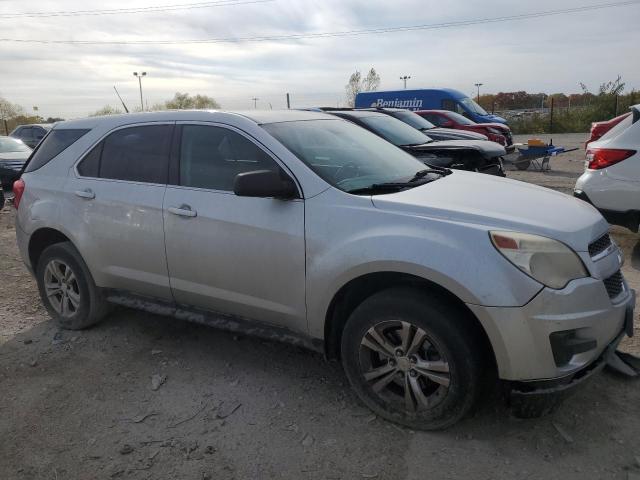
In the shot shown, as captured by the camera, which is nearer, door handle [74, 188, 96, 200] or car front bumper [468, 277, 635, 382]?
car front bumper [468, 277, 635, 382]

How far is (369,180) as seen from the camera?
11.2 ft

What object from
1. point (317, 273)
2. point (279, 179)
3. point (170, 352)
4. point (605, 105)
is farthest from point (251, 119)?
point (605, 105)

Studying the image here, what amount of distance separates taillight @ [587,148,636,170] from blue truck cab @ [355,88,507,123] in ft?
50.5

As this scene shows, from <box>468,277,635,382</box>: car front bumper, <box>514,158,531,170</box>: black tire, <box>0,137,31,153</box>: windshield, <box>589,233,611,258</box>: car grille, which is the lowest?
<box>514,158,531,170</box>: black tire

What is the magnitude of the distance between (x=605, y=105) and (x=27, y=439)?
30630 mm

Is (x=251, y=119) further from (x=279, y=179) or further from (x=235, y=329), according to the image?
(x=235, y=329)

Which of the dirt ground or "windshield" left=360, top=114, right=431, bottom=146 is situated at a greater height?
"windshield" left=360, top=114, right=431, bottom=146

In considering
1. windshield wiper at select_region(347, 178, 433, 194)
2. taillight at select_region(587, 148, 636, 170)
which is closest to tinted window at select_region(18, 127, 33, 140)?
taillight at select_region(587, 148, 636, 170)

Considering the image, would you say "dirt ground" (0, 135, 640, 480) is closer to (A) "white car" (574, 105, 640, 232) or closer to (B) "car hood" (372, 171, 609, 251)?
(B) "car hood" (372, 171, 609, 251)

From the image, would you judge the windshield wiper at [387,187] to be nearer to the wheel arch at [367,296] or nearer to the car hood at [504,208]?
the car hood at [504,208]

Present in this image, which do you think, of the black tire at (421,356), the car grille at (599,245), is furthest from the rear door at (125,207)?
the car grille at (599,245)

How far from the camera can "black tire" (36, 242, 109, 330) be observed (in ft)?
14.1

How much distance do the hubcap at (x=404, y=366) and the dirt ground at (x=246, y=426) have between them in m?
0.20

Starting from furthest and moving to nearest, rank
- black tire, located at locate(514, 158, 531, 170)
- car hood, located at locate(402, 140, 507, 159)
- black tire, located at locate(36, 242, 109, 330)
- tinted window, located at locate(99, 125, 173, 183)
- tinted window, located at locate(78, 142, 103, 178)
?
black tire, located at locate(514, 158, 531, 170) → car hood, located at locate(402, 140, 507, 159) → black tire, located at locate(36, 242, 109, 330) → tinted window, located at locate(78, 142, 103, 178) → tinted window, located at locate(99, 125, 173, 183)
